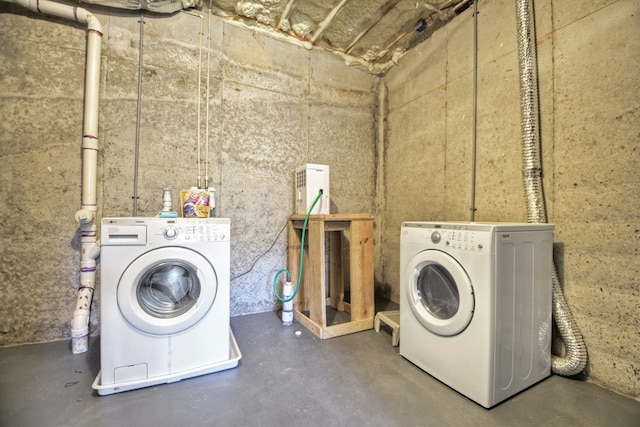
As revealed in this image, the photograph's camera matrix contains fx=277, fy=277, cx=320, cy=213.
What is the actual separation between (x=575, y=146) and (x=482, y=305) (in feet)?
3.61

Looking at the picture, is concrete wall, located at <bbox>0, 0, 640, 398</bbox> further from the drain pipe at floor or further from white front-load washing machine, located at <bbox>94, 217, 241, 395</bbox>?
white front-load washing machine, located at <bbox>94, 217, 241, 395</bbox>

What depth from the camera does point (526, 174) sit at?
1674mm

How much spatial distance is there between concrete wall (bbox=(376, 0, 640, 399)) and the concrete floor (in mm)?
396

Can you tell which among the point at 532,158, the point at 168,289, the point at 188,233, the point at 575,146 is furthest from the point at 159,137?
the point at 575,146

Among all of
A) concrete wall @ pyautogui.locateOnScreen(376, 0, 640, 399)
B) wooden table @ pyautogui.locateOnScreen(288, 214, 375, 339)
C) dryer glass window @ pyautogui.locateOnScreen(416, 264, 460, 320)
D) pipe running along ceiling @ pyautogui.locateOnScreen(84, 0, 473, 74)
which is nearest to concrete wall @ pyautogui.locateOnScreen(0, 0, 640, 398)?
concrete wall @ pyautogui.locateOnScreen(376, 0, 640, 399)

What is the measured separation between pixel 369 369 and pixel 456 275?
747 mm

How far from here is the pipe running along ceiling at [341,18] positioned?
7.14 ft

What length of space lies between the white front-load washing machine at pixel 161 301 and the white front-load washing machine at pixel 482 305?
3.62 ft

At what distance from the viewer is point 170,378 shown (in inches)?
56.8

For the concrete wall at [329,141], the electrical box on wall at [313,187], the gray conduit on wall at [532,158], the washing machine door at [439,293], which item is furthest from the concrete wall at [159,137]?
the gray conduit on wall at [532,158]

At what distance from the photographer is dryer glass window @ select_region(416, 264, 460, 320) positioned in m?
1.46

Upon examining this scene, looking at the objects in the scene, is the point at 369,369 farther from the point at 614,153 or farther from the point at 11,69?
the point at 11,69

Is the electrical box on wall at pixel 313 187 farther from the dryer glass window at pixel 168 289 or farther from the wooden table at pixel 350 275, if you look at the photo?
the dryer glass window at pixel 168 289

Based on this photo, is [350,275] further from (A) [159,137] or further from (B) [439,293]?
(A) [159,137]
